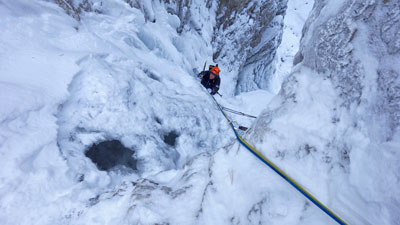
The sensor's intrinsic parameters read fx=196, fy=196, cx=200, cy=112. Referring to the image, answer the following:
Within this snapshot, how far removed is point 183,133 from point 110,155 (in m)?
1.38

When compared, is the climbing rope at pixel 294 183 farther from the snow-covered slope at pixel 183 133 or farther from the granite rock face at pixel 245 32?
the granite rock face at pixel 245 32

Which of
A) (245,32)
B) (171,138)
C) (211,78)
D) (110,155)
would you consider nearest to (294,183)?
(110,155)

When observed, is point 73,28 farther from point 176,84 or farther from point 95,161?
point 95,161

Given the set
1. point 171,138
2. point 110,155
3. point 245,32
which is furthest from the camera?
point 245,32

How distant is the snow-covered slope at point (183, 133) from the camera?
3.81ft

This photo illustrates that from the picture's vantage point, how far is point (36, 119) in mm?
2254

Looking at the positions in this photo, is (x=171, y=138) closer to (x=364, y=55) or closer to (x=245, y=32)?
(x=364, y=55)

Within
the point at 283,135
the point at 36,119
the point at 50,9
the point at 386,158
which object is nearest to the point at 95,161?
the point at 36,119

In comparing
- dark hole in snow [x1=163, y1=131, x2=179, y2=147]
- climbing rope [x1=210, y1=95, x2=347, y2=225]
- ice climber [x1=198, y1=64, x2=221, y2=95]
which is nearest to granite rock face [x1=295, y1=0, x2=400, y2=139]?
climbing rope [x1=210, y1=95, x2=347, y2=225]

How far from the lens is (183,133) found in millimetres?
3727

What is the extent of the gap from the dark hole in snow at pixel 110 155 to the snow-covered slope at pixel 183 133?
0.27ft

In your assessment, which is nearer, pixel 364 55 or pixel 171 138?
pixel 364 55

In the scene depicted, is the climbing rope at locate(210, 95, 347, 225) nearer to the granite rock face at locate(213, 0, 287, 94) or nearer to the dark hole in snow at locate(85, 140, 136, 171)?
the dark hole in snow at locate(85, 140, 136, 171)

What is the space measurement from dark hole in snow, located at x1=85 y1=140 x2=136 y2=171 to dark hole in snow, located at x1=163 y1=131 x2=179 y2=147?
0.69 metres
